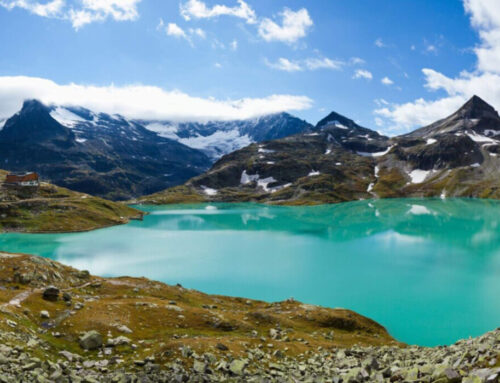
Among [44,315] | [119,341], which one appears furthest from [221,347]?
[44,315]

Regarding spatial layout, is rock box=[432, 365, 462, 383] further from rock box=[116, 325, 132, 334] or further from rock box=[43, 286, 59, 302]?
rock box=[43, 286, 59, 302]

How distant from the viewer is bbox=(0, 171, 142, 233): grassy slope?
136500 mm

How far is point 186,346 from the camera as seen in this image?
2433 cm

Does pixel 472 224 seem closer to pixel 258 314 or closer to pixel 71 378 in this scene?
pixel 258 314

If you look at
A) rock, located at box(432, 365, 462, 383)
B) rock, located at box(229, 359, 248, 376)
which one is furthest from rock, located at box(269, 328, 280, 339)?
rock, located at box(432, 365, 462, 383)

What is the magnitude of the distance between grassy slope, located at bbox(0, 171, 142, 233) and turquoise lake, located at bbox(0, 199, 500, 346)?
9.67 meters

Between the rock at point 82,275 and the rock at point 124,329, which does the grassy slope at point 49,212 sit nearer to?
the rock at point 82,275

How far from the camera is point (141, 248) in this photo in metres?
104

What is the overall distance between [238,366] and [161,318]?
13.8m

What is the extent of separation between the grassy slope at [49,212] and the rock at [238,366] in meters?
133

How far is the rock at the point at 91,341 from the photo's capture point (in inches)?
974

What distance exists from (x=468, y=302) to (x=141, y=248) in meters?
82.8

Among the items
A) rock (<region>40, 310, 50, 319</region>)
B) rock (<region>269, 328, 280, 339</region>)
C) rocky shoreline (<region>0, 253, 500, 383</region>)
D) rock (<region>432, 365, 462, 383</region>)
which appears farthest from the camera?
rock (<region>269, 328, 280, 339</region>)

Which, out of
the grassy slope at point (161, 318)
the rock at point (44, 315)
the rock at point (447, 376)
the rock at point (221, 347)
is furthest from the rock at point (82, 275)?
the rock at point (447, 376)
